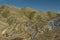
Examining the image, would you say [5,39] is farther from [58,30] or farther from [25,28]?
[58,30]

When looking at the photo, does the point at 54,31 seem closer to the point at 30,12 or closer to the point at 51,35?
the point at 51,35

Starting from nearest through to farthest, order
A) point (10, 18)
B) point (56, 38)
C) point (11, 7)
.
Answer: point (56, 38) < point (10, 18) < point (11, 7)

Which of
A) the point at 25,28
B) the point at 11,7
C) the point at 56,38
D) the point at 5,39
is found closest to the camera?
the point at 56,38

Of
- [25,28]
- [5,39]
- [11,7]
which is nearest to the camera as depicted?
[5,39]

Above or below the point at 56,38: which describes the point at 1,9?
above

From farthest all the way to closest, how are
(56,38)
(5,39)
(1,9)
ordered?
(1,9), (5,39), (56,38)

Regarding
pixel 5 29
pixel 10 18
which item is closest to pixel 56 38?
pixel 5 29

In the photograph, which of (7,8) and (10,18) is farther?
(7,8)

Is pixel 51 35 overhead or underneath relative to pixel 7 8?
underneath

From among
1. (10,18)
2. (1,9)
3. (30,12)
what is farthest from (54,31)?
(30,12)
